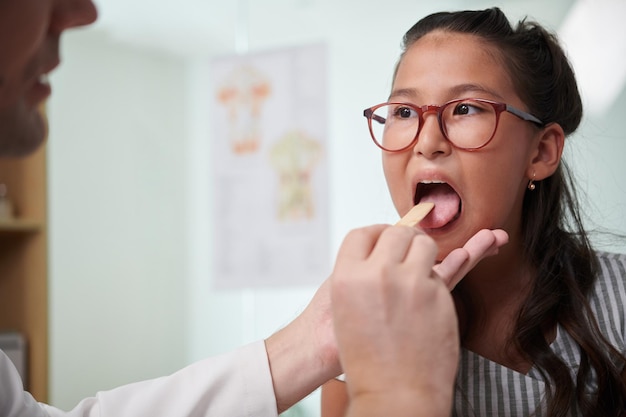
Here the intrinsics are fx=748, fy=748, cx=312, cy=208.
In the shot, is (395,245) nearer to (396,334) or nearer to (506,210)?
(396,334)

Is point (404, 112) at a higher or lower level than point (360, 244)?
higher

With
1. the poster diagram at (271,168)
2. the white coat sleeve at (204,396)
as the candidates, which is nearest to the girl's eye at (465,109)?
the white coat sleeve at (204,396)

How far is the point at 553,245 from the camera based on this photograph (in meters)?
1.34

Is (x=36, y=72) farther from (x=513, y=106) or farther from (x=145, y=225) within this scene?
(x=145, y=225)

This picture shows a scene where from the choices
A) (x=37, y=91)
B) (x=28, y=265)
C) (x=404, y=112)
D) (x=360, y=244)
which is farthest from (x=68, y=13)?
(x=28, y=265)

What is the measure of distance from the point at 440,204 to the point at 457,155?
0.09 meters

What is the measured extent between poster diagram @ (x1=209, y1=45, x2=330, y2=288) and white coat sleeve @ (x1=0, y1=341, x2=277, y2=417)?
1.53 m

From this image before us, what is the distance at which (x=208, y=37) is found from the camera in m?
2.93

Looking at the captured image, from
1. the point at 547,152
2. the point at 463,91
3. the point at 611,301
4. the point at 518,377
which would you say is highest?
the point at 463,91

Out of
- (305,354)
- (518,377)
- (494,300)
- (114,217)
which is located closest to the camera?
(305,354)

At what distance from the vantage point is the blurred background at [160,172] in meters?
2.52

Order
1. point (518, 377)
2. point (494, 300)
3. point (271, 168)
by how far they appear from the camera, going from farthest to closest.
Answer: point (271, 168) → point (494, 300) → point (518, 377)

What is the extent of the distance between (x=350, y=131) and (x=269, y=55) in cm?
48

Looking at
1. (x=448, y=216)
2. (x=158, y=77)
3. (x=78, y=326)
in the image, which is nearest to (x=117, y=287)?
(x=78, y=326)
